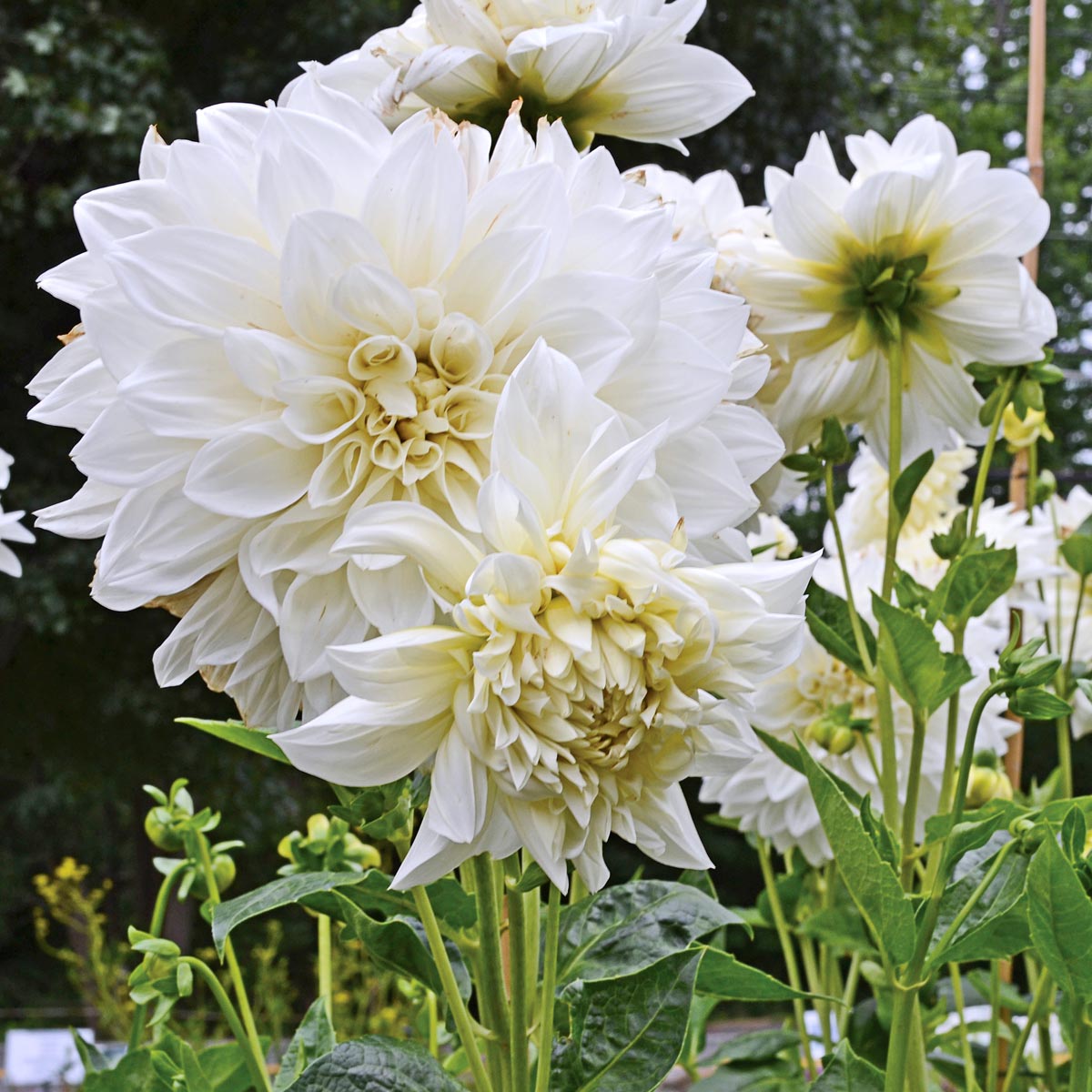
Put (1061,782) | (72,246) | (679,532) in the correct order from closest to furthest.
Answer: (679,532) < (1061,782) < (72,246)

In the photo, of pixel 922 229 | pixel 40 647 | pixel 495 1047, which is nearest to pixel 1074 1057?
pixel 495 1047

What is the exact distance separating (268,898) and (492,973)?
0.07m

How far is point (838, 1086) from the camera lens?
0.38 metres

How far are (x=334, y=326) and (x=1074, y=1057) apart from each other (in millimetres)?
315

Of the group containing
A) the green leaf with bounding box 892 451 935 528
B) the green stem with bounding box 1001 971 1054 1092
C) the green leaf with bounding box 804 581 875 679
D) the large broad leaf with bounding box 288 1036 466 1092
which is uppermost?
the green leaf with bounding box 892 451 935 528

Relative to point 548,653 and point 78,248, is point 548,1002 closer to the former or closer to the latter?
point 548,653

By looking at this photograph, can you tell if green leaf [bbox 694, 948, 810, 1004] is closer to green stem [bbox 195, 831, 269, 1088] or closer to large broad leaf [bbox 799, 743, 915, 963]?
large broad leaf [bbox 799, 743, 915, 963]

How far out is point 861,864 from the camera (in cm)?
35

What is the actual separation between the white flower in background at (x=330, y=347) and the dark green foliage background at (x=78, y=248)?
132 inches

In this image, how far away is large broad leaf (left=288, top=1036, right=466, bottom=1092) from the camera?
0.32 metres

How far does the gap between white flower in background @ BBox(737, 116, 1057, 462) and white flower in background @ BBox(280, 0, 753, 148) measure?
8 centimetres

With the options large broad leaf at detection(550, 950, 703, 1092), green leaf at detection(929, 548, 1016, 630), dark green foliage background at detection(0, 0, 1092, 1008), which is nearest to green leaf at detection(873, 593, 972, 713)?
green leaf at detection(929, 548, 1016, 630)

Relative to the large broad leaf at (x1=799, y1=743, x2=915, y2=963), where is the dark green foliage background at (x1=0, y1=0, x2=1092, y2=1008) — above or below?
above

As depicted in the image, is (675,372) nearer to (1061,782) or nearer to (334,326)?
(334,326)
